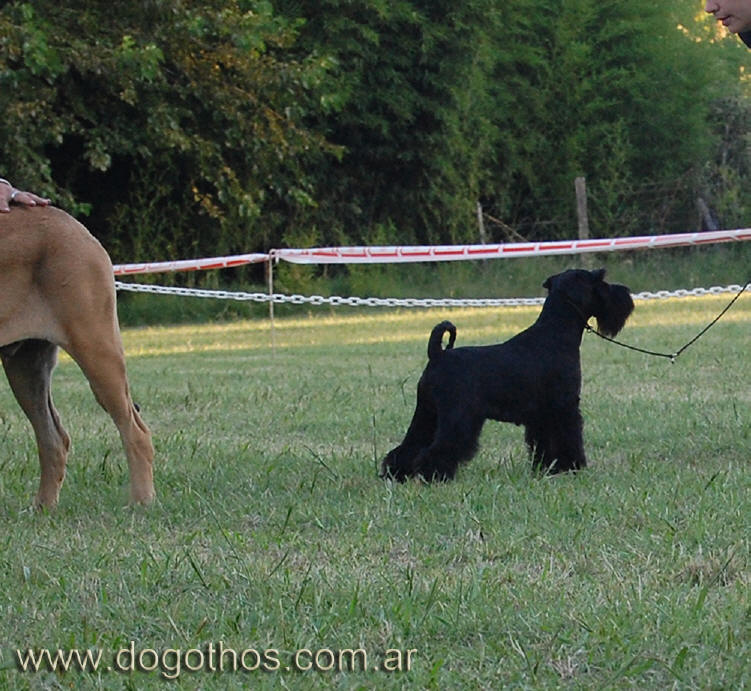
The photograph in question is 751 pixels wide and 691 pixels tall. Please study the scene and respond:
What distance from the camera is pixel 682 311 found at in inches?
690

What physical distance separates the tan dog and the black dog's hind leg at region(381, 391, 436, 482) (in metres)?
1.08

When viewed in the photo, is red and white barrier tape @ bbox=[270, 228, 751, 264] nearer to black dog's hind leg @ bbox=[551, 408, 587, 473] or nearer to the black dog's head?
the black dog's head

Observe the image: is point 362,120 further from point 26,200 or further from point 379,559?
point 379,559

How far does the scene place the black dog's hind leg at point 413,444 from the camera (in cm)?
579

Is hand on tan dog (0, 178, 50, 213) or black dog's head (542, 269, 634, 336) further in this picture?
black dog's head (542, 269, 634, 336)

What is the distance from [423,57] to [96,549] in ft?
72.4

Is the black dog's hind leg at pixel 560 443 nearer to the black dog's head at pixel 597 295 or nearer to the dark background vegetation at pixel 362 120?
the black dog's head at pixel 597 295

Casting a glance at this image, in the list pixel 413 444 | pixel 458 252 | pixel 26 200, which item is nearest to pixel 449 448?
pixel 413 444

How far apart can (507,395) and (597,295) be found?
801 mm

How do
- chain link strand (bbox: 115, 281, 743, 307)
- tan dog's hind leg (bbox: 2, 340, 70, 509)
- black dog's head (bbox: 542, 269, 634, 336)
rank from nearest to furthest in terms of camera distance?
tan dog's hind leg (bbox: 2, 340, 70, 509) → black dog's head (bbox: 542, 269, 634, 336) → chain link strand (bbox: 115, 281, 743, 307)

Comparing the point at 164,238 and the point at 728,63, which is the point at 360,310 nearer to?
the point at 164,238

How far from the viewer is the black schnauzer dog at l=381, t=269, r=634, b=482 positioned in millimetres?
5617

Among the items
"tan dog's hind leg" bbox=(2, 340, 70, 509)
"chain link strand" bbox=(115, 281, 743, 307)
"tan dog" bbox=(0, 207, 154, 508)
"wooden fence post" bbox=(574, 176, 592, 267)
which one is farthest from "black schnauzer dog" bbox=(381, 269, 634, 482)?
"wooden fence post" bbox=(574, 176, 592, 267)

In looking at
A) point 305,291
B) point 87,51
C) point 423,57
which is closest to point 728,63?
point 423,57
